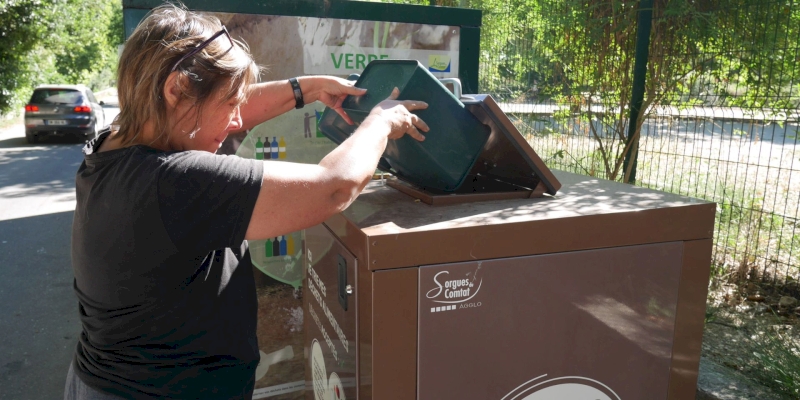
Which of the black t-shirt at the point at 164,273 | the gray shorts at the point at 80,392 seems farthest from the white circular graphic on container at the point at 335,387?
the gray shorts at the point at 80,392

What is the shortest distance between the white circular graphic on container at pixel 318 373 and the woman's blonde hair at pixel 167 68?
3.23ft

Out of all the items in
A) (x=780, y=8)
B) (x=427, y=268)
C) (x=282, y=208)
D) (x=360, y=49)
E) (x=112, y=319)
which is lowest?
(x=112, y=319)

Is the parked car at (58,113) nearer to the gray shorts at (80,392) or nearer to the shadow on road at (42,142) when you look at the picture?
the shadow on road at (42,142)

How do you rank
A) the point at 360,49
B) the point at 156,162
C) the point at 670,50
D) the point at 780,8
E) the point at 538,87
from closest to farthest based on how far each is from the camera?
the point at 156,162
the point at 360,49
the point at 780,8
the point at 670,50
the point at 538,87

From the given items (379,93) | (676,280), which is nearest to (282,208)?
(379,93)

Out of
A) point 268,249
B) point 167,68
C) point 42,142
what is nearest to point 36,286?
point 268,249

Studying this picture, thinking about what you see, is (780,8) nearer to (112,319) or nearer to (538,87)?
(538,87)

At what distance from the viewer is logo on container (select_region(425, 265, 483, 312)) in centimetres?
144

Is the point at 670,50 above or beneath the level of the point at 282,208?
above

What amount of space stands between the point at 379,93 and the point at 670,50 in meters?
2.81

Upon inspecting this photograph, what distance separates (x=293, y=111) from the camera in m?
2.74

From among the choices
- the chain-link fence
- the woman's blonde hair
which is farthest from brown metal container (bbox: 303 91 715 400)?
the chain-link fence

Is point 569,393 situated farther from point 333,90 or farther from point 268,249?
point 268,249

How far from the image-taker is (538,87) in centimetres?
509
